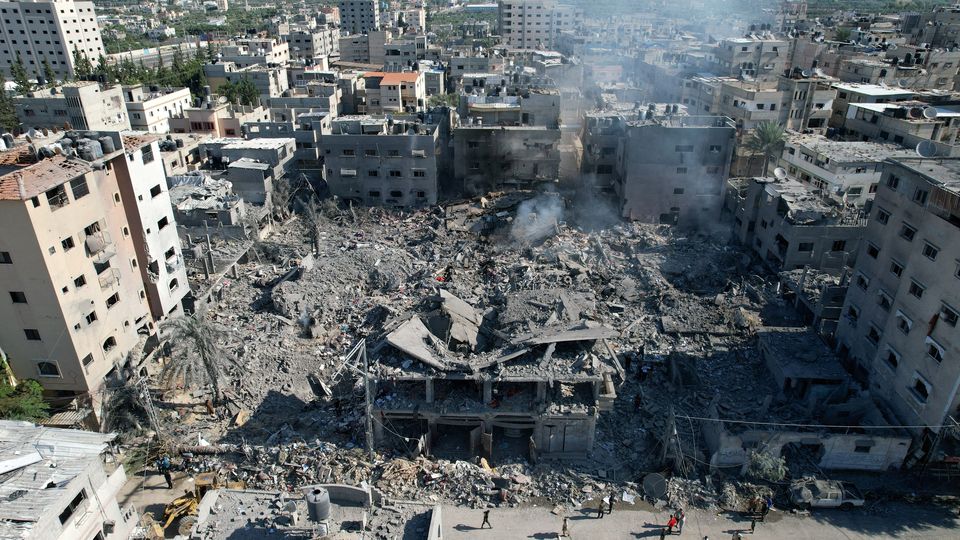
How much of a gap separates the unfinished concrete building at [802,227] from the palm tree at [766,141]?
8.17m

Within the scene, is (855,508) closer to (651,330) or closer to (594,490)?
(594,490)

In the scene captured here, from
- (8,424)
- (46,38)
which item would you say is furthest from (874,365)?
(46,38)

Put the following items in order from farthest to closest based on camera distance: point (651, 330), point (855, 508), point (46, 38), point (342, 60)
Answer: point (342, 60), point (46, 38), point (651, 330), point (855, 508)

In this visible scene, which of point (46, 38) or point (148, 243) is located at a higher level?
point (46, 38)

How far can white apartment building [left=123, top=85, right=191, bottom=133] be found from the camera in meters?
47.8

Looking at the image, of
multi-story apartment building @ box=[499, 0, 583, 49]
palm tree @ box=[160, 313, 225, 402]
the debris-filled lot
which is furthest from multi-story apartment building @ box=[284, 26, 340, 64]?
palm tree @ box=[160, 313, 225, 402]

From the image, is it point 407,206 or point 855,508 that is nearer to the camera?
point 855,508

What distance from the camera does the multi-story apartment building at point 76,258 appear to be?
58.7 feet

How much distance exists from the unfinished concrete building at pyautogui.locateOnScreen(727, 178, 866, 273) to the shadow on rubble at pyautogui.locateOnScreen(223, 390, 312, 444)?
926 inches

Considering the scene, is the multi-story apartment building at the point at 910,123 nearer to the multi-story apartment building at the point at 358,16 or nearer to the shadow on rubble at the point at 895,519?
the shadow on rubble at the point at 895,519

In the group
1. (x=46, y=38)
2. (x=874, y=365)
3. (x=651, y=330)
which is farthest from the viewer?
(x=46, y=38)

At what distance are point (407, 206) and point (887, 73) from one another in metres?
47.0

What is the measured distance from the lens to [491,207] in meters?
37.4

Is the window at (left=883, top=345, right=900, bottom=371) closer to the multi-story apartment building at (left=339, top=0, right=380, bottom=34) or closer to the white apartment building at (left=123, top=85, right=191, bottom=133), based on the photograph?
the white apartment building at (left=123, top=85, right=191, bottom=133)
